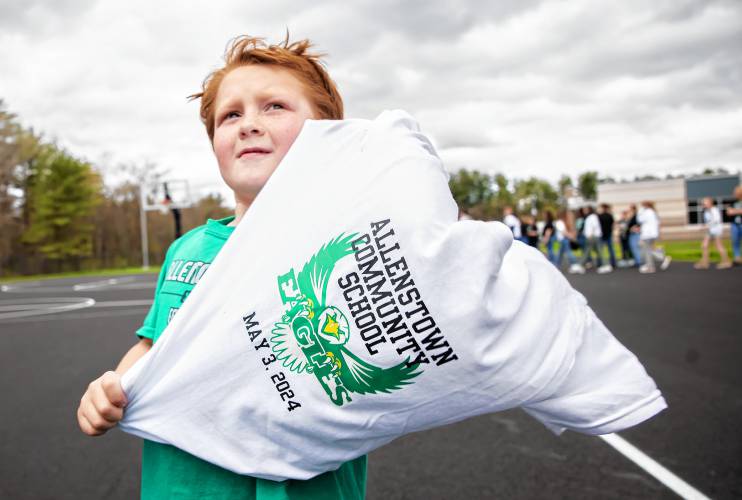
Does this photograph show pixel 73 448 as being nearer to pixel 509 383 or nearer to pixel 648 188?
pixel 509 383

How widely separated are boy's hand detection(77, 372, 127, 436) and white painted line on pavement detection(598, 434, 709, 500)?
6.97 feet

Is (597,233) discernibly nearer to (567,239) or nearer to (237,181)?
(567,239)

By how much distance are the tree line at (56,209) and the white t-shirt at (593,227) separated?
2848cm

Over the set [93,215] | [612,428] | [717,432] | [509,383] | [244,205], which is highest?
[93,215]

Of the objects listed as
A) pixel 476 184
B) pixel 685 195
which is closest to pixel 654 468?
pixel 685 195

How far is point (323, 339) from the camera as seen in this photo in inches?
35.1

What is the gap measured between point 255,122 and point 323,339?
0.52 meters

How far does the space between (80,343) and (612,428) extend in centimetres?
776

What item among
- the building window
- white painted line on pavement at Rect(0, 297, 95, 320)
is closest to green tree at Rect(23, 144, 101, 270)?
white painted line on pavement at Rect(0, 297, 95, 320)

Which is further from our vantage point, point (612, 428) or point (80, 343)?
point (80, 343)

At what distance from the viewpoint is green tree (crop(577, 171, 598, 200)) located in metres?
103

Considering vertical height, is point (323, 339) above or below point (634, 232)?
below

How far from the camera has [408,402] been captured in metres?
0.92

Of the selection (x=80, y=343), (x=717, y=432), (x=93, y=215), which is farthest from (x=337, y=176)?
(x=93, y=215)
